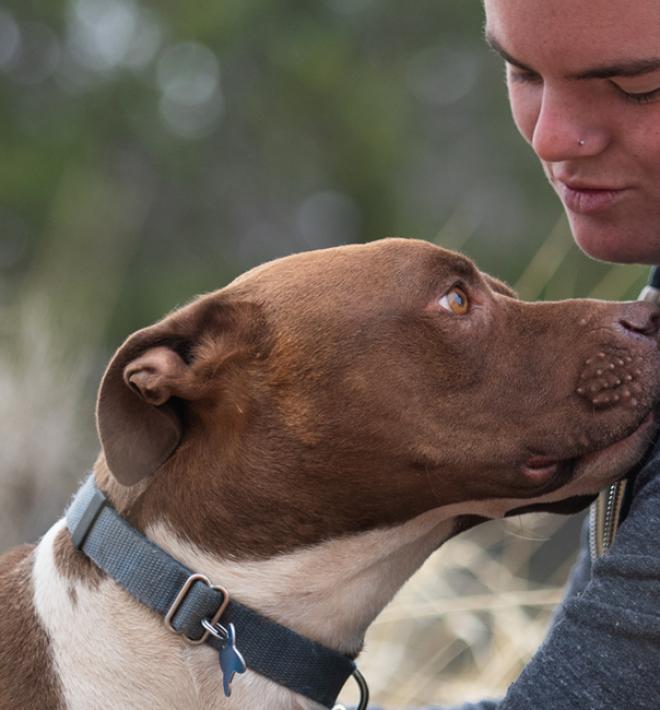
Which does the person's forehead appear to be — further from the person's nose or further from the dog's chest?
the dog's chest

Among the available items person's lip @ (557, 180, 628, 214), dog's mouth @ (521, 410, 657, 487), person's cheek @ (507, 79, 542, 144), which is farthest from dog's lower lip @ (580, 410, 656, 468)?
person's cheek @ (507, 79, 542, 144)

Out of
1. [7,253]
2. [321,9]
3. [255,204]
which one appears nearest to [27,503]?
[7,253]

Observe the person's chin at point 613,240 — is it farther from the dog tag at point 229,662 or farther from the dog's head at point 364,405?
the dog tag at point 229,662

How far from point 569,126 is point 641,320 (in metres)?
0.53

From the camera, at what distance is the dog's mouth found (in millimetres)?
3074

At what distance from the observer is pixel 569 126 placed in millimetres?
3004

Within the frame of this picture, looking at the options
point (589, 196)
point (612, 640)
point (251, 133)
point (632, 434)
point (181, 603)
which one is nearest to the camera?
point (612, 640)

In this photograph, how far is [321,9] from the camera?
17.4 m

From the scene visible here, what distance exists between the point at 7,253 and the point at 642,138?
39.5 feet

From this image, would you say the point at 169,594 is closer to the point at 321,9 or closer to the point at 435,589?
the point at 435,589

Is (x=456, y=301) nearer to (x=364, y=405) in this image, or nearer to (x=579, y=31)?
(x=364, y=405)

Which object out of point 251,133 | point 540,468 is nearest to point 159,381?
Result: point 540,468

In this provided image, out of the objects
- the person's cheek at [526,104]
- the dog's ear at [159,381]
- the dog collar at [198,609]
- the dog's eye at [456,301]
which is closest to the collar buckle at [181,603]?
the dog collar at [198,609]

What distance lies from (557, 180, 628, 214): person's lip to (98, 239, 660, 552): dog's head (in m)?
0.25
